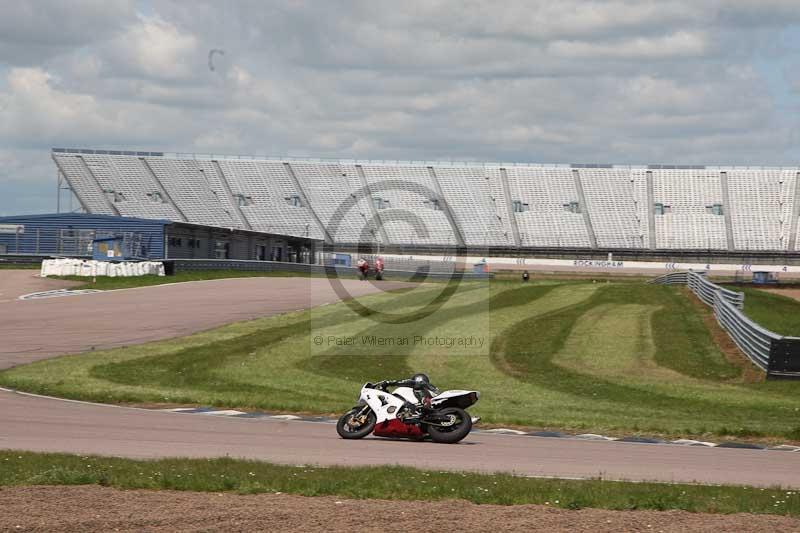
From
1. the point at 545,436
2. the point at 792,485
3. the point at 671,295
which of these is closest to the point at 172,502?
the point at 792,485

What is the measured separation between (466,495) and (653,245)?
95.2 meters

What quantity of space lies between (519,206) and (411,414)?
93877 mm

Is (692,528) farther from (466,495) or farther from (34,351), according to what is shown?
(34,351)

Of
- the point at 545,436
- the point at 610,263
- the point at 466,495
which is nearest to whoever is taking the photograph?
the point at 466,495

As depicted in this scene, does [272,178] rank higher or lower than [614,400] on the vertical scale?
higher

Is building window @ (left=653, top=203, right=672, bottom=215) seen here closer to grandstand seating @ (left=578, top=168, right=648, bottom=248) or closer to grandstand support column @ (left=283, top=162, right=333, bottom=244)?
grandstand seating @ (left=578, top=168, right=648, bottom=248)

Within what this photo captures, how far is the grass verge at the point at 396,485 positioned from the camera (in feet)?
32.8

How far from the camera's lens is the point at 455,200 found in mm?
109562

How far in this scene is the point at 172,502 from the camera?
9773 millimetres

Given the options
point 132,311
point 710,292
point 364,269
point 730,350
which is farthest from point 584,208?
point 730,350

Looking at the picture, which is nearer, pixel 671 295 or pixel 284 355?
pixel 284 355

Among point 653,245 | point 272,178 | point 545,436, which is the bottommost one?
point 545,436

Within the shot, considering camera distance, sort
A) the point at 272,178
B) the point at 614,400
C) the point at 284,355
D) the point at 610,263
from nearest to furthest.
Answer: the point at 614,400
the point at 284,355
the point at 610,263
the point at 272,178

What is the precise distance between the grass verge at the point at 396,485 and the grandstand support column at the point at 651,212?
307 ft
